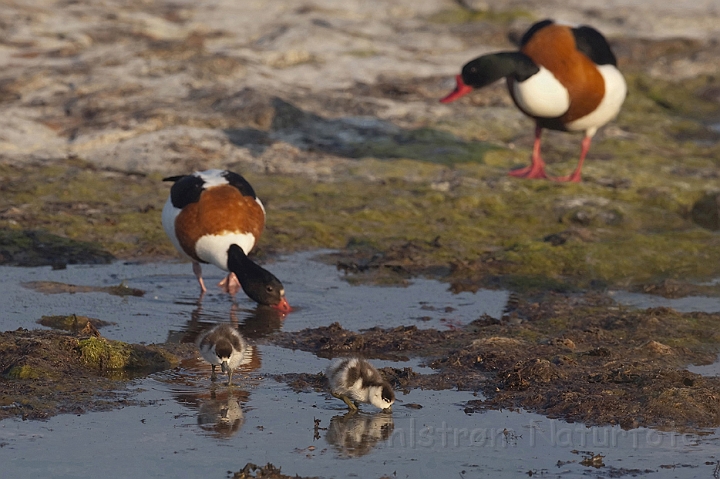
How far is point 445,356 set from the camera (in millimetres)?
8719

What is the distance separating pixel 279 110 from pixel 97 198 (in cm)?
411

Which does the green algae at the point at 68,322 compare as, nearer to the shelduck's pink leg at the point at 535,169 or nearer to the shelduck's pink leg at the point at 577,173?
the shelduck's pink leg at the point at 535,169

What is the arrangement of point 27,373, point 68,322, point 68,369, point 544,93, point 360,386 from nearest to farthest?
point 360,386, point 27,373, point 68,369, point 68,322, point 544,93

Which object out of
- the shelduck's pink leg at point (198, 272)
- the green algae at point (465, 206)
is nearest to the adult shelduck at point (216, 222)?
the shelduck's pink leg at point (198, 272)

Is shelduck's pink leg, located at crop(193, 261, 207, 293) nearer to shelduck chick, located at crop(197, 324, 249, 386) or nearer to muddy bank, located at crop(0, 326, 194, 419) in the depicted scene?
muddy bank, located at crop(0, 326, 194, 419)

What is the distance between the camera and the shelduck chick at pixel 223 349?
25.0 feet

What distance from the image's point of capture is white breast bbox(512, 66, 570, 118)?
590 inches

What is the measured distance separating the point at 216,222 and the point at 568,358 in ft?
12.6

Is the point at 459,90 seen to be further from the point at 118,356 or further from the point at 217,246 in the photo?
the point at 118,356

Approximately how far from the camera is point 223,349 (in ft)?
24.8

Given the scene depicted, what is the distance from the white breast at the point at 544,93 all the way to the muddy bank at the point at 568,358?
500 centimetres

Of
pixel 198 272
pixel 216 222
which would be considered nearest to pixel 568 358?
pixel 216 222

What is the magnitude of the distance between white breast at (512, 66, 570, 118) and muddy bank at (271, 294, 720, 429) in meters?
5.00

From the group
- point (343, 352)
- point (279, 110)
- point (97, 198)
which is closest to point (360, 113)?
point (279, 110)
